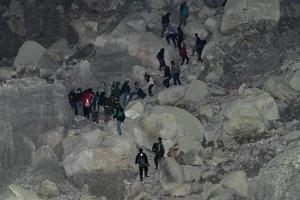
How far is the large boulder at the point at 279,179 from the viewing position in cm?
2272

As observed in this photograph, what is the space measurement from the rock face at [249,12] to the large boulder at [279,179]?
12557mm

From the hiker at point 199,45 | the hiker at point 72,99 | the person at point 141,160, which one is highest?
the hiker at point 199,45

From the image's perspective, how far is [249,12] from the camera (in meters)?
34.7

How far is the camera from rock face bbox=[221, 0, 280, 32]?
34.7 metres

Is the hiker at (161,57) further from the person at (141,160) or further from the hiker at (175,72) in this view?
the person at (141,160)

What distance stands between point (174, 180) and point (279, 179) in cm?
497

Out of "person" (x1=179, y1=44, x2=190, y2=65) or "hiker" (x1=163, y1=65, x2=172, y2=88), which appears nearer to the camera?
"hiker" (x1=163, y1=65, x2=172, y2=88)

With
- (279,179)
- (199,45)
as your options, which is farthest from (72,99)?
(279,179)

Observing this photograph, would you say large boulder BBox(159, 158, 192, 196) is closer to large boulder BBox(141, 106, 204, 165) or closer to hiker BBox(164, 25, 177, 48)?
large boulder BBox(141, 106, 204, 165)

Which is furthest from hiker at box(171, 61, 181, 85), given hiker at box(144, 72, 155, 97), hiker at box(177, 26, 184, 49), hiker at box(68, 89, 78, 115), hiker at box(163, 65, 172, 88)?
hiker at box(68, 89, 78, 115)

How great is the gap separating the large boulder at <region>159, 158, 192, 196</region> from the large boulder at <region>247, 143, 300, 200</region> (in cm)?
311

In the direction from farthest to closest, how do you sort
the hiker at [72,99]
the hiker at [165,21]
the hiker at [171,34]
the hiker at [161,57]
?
the hiker at [165,21] → the hiker at [171,34] → the hiker at [161,57] → the hiker at [72,99]

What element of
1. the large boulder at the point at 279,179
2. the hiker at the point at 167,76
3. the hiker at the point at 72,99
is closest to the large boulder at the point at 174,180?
the large boulder at the point at 279,179

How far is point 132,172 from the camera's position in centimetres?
2677
